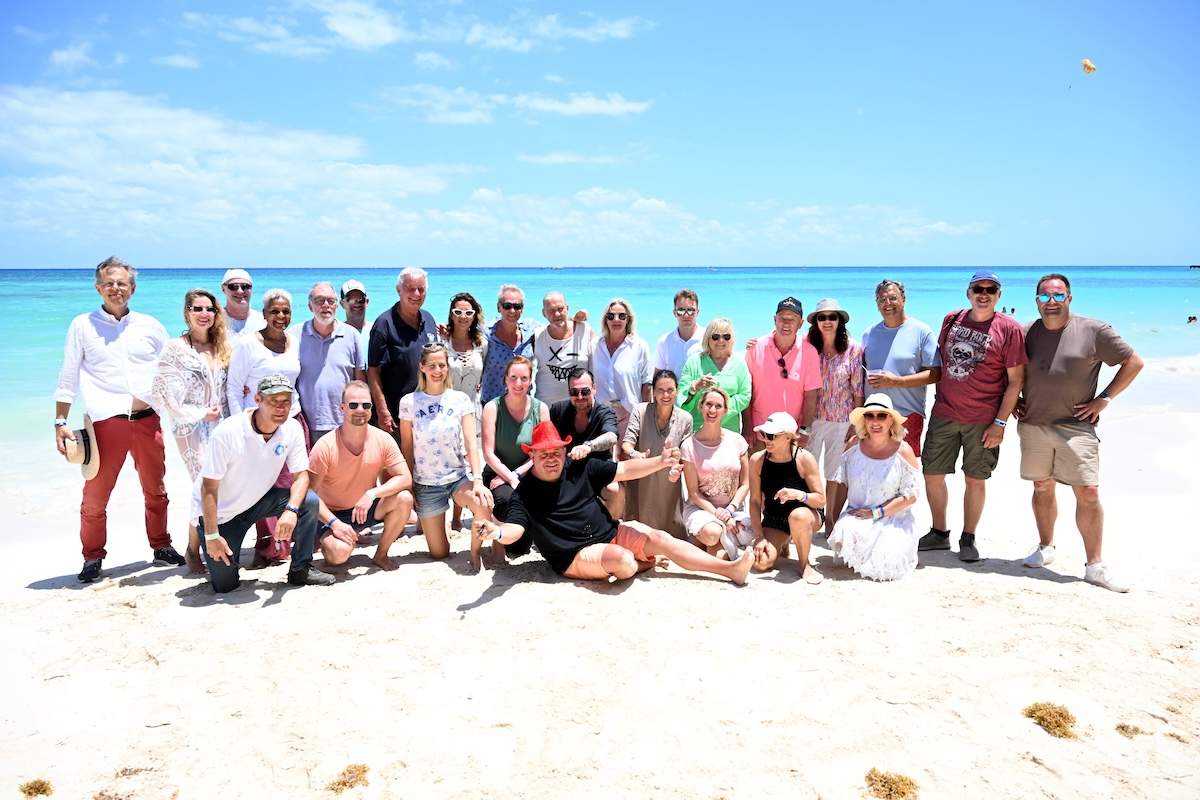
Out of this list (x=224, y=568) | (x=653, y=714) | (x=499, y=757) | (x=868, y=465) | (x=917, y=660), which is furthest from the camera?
(x=868, y=465)

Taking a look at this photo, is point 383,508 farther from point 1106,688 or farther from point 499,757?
point 1106,688

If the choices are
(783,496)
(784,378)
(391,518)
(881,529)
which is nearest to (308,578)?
(391,518)

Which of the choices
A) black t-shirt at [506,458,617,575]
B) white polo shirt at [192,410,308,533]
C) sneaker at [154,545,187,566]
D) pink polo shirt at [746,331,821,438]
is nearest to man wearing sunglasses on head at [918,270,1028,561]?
pink polo shirt at [746,331,821,438]

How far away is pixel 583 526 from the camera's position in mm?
4660

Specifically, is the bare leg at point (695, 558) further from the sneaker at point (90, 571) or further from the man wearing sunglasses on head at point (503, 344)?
the sneaker at point (90, 571)

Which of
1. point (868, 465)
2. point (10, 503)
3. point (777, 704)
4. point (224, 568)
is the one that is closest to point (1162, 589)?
point (868, 465)

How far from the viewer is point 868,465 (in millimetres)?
4879

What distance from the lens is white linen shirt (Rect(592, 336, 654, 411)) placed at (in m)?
5.80

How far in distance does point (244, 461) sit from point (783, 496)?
11.4 ft

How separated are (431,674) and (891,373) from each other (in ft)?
12.3

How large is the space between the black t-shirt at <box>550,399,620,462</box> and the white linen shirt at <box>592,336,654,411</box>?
68cm

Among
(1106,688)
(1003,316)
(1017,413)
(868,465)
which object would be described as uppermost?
(1003,316)

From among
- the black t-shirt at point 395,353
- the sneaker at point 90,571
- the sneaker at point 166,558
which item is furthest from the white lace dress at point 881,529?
the sneaker at point 90,571

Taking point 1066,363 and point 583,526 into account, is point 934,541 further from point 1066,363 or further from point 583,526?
point 583,526
